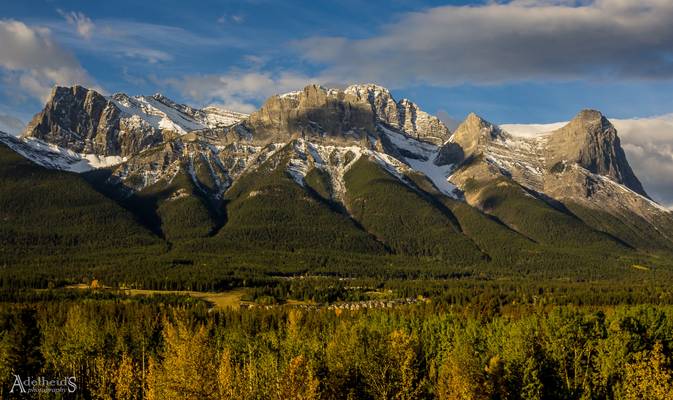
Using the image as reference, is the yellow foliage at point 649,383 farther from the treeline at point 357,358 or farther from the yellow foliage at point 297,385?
the yellow foliage at point 297,385

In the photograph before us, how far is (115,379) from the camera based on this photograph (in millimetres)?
95625

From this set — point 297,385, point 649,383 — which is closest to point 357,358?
point 297,385

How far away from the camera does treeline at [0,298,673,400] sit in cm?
7094

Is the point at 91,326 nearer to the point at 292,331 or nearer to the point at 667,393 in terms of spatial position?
the point at 292,331

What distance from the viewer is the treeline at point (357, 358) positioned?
233 ft

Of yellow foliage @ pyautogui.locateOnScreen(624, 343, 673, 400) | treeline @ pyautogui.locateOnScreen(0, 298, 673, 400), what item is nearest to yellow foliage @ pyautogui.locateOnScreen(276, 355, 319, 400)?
treeline @ pyautogui.locateOnScreen(0, 298, 673, 400)

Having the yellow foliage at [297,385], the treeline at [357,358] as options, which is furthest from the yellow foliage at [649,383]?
the yellow foliage at [297,385]

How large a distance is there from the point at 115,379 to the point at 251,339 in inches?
1377

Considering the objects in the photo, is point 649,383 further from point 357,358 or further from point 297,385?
point 297,385

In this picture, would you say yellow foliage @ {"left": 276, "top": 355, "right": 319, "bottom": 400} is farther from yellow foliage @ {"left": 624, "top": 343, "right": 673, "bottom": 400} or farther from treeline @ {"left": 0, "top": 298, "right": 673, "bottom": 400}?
yellow foliage @ {"left": 624, "top": 343, "right": 673, "bottom": 400}

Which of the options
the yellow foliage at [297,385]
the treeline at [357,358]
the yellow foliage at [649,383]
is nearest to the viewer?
the yellow foliage at [297,385]

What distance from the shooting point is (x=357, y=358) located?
90.0 m

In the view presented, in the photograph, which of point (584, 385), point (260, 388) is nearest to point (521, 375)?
point (584, 385)

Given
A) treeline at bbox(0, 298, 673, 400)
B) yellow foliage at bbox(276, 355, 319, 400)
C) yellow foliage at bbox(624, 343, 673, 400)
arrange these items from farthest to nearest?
yellow foliage at bbox(624, 343, 673, 400), treeline at bbox(0, 298, 673, 400), yellow foliage at bbox(276, 355, 319, 400)
